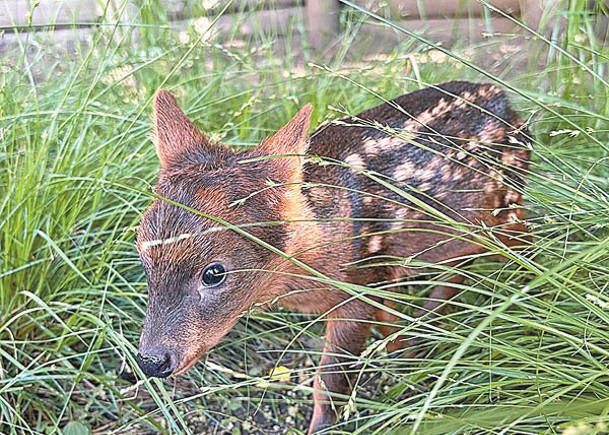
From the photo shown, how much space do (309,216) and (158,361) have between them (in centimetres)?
64

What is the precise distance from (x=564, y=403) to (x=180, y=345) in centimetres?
98

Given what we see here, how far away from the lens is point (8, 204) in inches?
119

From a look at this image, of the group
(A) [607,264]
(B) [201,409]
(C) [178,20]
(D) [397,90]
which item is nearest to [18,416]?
(B) [201,409]

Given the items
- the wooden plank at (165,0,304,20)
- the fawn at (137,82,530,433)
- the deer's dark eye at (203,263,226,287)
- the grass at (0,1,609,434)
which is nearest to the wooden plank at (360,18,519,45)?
the wooden plank at (165,0,304,20)

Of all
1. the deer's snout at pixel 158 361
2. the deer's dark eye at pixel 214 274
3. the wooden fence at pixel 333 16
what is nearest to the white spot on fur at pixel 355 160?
the deer's dark eye at pixel 214 274

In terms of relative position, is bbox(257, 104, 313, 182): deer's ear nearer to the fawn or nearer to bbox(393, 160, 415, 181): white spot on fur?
the fawn

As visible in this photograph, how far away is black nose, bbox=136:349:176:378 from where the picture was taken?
2342mm

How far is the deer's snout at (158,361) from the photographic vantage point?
2.34 metres

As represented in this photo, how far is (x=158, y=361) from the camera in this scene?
2342 millimetres

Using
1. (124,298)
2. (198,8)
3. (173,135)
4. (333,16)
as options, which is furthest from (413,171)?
(333,16)

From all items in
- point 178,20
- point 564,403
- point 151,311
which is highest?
point 178,20

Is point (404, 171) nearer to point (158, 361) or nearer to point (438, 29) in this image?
point (158, 361)

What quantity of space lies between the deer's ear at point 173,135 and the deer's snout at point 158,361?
59 centimetres

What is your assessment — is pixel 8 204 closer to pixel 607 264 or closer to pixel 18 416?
pixel 18 416
